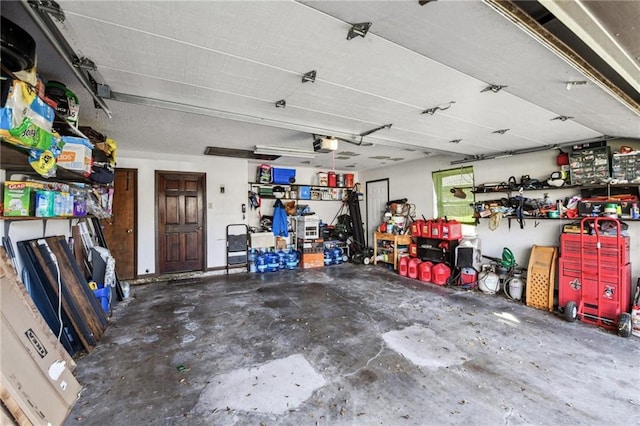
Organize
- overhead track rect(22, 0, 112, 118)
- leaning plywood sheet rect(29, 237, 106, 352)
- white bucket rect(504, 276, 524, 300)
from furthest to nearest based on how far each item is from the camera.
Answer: white bucket rect(504, 276, 524, 300) → leaning plywood sheet rect(29, 237, 106, 352) → overhead track rect(22, 0, 112, 118)

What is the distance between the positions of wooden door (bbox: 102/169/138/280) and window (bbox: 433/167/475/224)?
6.22m

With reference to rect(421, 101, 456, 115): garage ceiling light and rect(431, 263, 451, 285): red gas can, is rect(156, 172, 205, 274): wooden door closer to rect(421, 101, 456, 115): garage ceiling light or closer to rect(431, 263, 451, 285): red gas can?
rect(421, 101, 456, 115): garage ceiling light

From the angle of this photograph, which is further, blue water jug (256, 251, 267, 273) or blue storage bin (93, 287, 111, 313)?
blue water jug (256, 251, 267, 273)

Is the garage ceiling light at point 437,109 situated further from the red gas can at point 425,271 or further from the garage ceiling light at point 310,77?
the red gas can at point 425,271

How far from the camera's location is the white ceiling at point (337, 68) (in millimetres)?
1407

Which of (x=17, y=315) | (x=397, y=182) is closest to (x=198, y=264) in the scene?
(x=17, y=315)

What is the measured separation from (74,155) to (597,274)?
5899 mm

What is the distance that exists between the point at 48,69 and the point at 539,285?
238 inches

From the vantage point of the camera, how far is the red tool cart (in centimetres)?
321

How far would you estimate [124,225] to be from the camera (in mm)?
5078

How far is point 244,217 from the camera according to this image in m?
6.07

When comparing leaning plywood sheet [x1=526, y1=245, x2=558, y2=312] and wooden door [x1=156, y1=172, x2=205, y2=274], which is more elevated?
wooden door [x1=156, y1=172, x2=205, y2=274]

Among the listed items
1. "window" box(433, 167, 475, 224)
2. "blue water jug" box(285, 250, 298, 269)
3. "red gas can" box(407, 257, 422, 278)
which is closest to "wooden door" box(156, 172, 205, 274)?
"blue water jug" box(285, 250, 298, 269)

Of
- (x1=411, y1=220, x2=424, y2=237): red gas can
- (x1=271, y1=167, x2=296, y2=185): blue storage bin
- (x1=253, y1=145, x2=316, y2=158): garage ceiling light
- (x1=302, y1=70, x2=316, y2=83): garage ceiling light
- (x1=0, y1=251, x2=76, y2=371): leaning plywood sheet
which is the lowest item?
(x1=0, y1=251, x2=76, y2=371): leaning plywood sheet
